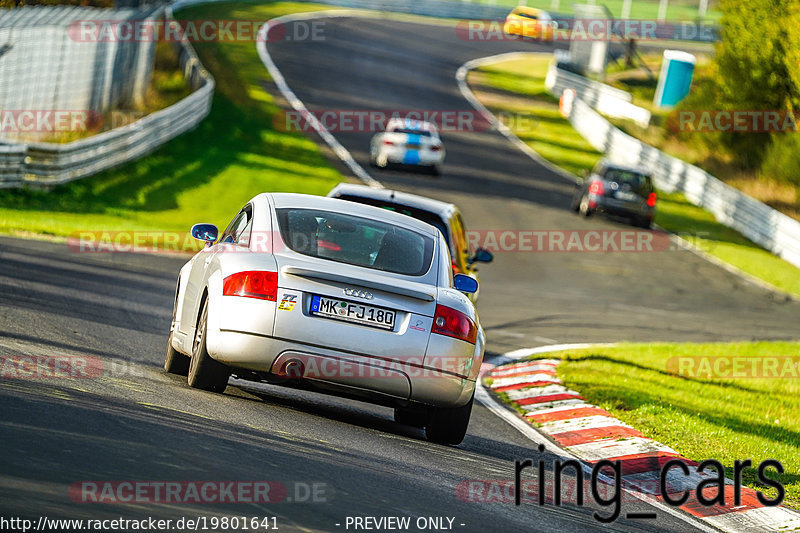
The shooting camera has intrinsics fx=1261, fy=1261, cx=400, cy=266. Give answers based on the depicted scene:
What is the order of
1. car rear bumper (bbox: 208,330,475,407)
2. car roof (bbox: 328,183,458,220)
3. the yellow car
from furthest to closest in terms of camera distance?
the yellow car
car roof (bbox: 328,183,458,220)
car rear bumper (bbox: 208,330,475,407)

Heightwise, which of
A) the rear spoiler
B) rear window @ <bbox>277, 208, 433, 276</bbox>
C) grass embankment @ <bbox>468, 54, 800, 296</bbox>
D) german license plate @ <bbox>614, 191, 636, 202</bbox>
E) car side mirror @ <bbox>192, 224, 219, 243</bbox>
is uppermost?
rear window @ <bbox>277, 208, 433, 276</bbox>

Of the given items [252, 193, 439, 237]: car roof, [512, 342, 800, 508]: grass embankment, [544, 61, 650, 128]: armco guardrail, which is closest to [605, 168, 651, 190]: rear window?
[512, 342, 800, 508]: grass embankment

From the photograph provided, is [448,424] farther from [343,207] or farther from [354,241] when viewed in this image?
[343,207]

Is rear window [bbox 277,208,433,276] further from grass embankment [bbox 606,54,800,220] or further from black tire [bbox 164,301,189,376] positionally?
grass embankment [bbox 606,54,800,220]

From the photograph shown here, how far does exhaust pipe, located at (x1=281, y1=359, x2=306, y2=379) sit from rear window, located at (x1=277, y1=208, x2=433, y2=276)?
770 millimetres

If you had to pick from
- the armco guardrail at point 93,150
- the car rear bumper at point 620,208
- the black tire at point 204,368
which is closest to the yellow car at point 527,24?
the armco guardrail at point 93,150

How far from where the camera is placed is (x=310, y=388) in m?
8.12

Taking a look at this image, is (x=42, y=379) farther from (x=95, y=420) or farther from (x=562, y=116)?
(x=562, y=116)

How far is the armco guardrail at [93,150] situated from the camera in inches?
915

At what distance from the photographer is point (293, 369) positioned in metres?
7.95

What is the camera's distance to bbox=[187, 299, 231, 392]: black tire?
836cm

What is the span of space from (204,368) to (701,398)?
648 centimetres

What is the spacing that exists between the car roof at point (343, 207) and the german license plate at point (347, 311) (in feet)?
3.47

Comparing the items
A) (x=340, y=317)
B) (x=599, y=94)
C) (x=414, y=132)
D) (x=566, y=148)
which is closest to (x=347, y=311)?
(x=340, y=317)
